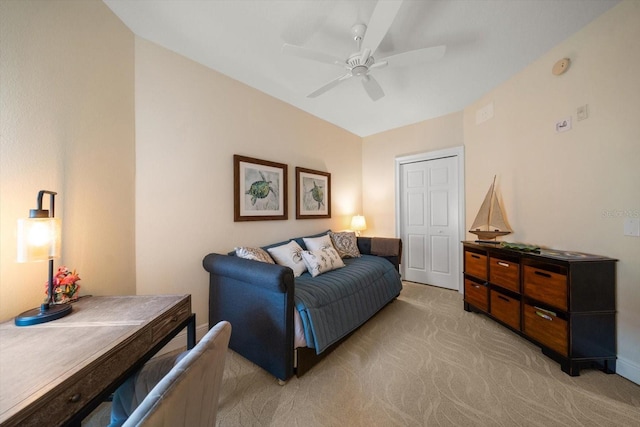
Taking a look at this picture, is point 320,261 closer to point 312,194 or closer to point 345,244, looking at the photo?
point 345,244

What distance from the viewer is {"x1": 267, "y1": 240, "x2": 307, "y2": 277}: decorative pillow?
→ 232cm

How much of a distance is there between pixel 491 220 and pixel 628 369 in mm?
1412

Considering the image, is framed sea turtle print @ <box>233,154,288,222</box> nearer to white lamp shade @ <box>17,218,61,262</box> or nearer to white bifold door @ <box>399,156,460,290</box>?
white lamp shade @ <box>17,218,61,262</box>

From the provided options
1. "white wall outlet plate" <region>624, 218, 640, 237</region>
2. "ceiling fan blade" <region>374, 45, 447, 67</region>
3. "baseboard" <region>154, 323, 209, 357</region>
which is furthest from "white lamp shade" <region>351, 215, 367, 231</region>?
"white wall outlet plate" <region>624, 218, 640, 237</region>

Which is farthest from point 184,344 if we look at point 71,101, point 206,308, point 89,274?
point 71,101

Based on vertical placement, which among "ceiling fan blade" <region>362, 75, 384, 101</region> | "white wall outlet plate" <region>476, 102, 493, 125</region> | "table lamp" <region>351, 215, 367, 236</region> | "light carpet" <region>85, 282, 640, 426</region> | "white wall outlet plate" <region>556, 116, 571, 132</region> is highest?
"white wall outlet plate" <region>476, 102, 493, 125</region>

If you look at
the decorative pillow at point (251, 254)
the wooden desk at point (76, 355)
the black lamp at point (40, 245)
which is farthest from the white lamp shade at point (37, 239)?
the decorative pillow at point (251, 254)

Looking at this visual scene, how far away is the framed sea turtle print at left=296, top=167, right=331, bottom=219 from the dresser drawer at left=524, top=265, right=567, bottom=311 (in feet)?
7.76

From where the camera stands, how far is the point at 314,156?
333 centimetres

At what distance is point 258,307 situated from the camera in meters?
1.65

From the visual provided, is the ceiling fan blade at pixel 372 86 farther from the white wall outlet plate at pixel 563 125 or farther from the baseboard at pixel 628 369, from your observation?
the baseboard at pixel 628 369

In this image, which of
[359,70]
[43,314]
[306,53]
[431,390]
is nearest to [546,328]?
[431,390]

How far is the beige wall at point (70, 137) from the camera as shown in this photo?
3.65ft

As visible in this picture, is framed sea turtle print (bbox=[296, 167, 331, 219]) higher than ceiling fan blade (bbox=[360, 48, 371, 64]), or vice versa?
ceiling fan blade (bbox=[360, 48, 371, 64])
